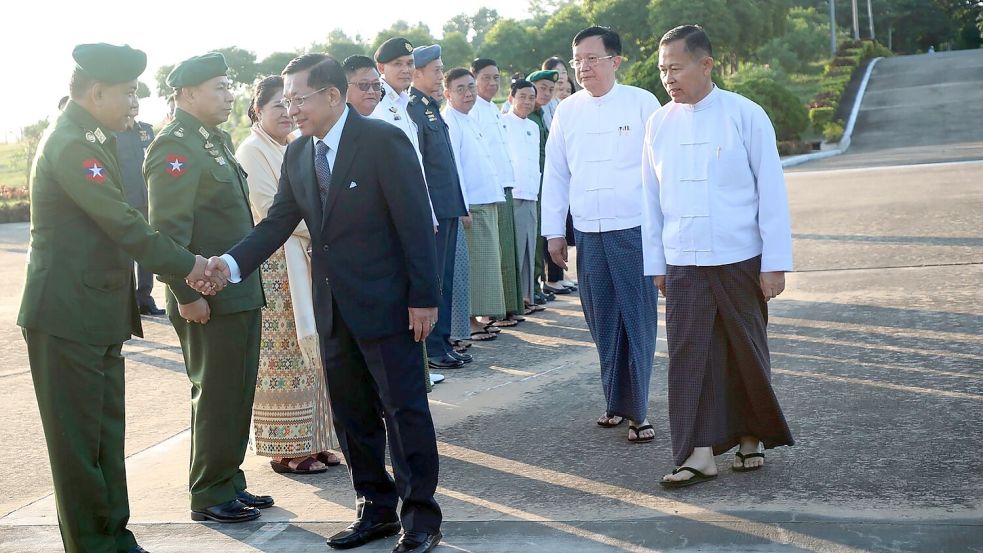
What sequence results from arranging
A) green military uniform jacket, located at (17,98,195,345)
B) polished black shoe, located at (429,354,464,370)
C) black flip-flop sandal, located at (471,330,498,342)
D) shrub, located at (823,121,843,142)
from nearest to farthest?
green military uniform jacket, located at (17,98,195,345)
polished black shoe, located at (429,354,464,370)
black flip-flop sandal, located at (471,330,498,342)
shrub, located at (823,121,843,142)

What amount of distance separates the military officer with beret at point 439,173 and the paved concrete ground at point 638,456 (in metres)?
0.37

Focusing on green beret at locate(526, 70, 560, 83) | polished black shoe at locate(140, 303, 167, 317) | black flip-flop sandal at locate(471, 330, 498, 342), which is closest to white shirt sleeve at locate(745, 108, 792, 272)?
black flip-flop sandal at locate(471, 330, 498, 342)

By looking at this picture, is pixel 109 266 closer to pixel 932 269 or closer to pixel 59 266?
pixel 59 266

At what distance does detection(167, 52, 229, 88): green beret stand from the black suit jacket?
886 mm

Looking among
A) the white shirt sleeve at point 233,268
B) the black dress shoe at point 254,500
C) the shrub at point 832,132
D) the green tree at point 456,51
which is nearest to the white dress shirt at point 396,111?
the white shirt sleeve at point 233,268

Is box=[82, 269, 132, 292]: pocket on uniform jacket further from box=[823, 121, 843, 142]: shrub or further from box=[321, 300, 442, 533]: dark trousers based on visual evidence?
box=[823, 121, 843, 142]: shrub

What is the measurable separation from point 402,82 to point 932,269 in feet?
17.4

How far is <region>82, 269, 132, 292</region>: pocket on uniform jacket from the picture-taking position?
4371 mm

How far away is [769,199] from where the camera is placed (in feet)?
16.4

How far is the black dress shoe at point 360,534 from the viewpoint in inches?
181

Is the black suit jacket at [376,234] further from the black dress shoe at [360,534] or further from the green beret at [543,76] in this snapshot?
the green beret at [543,76]

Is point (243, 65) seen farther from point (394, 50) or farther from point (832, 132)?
point (394, 50)

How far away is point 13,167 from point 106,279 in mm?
36000

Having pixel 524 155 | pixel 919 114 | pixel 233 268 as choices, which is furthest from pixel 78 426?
pixel 919 114
